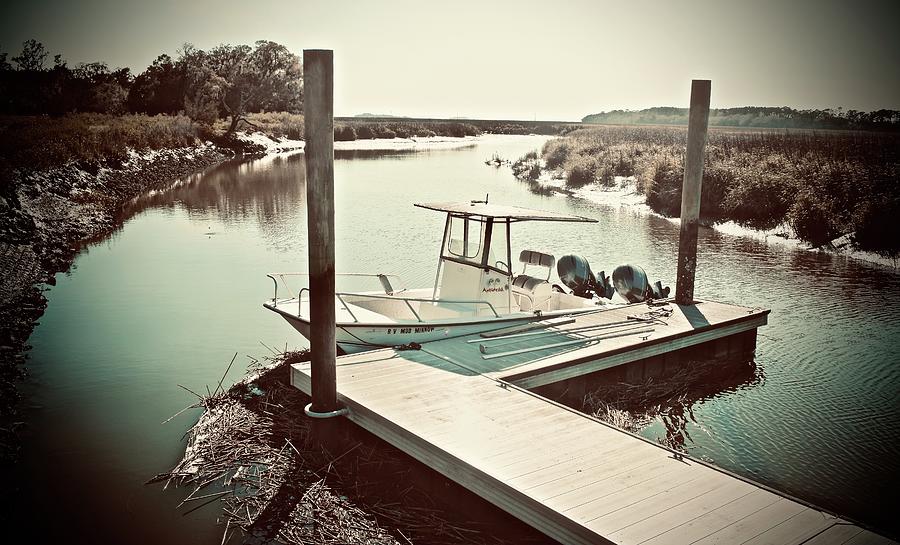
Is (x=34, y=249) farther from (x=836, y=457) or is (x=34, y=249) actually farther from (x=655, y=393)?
(x=836, y=457)

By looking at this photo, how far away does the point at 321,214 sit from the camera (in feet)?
28.7

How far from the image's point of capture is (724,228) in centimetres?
2986

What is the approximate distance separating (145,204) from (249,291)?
58.7 ft

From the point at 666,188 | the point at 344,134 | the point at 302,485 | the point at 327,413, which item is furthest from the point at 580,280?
the point at 344,134

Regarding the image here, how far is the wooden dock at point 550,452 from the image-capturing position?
6.62m

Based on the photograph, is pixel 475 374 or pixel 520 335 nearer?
pixel 475 374

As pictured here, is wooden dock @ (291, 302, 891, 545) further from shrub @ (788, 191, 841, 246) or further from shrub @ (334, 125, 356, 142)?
shrub @ (334, 125, 356, 142)

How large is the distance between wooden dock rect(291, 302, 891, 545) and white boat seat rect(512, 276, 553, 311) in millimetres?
1744

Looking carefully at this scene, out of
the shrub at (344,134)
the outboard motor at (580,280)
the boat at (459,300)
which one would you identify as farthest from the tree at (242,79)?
the boat at (459,300)

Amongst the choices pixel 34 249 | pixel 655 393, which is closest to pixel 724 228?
pixel 655 393

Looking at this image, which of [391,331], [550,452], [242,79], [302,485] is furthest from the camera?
[242,79]

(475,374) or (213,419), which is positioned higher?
(475,374)

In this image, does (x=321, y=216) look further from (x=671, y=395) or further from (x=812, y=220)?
(x=812, y=220)

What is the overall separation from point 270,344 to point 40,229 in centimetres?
1285
